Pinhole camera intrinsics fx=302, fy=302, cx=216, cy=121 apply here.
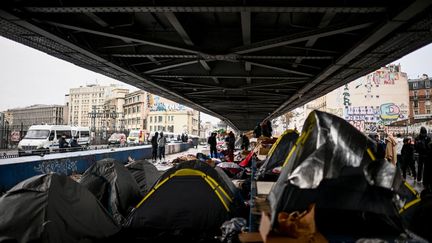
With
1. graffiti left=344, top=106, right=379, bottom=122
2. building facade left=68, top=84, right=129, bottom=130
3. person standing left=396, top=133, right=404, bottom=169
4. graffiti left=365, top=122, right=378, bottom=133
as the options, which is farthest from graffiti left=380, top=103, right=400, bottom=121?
building facade left=68, top=84, right=129, bottom=130

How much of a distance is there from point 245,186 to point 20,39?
6.68 meters

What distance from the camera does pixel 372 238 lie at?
122 inches

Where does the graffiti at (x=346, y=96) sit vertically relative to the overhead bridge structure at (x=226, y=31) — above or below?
above

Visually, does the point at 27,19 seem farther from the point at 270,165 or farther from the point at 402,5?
the point at 402,5

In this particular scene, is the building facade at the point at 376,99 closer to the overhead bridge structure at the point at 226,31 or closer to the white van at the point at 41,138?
the white van at the point at 41,138

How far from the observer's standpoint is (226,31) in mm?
8227

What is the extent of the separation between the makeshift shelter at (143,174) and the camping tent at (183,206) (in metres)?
2.45

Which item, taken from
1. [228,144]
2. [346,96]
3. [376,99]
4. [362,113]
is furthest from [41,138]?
[376,99]

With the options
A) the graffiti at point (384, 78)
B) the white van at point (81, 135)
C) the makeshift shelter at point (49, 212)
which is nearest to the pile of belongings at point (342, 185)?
the makeshift shelter at point (49, 212)

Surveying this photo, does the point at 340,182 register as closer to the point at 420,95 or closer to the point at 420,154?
the point at 420,154

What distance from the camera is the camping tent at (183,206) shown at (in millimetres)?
5742

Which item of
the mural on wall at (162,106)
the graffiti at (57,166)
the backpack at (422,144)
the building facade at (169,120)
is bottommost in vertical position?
the graffiti at (57,166)

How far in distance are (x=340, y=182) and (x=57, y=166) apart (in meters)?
12.0

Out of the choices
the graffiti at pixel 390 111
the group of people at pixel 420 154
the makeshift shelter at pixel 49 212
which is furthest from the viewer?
the graffiti at pixel 390 111
